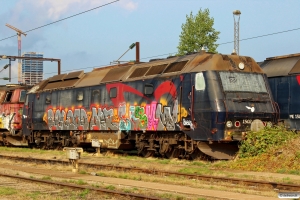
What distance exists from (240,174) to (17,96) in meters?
21.5

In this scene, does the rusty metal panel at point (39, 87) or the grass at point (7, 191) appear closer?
the grass at point (7, 191)

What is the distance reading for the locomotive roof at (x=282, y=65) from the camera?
2130 cm

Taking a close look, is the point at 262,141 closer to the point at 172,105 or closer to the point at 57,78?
the point at 172,105

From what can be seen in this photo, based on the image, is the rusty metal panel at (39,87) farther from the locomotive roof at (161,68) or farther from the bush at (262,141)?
the bush at (262,141)

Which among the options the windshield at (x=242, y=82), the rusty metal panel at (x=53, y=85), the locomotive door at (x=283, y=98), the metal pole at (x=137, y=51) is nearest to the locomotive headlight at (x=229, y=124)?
the windshield at (x=242, y=82)

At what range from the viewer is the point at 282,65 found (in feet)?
72.9

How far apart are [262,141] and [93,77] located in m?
10.9

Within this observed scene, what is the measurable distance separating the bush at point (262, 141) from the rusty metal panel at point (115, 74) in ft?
24.8

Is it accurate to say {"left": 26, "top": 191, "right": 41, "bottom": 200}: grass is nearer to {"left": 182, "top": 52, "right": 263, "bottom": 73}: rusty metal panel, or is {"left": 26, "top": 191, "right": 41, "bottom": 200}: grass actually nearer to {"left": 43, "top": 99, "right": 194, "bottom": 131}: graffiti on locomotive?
{"left": 43, "top": 99, "right": 194, "bottom": 131}: graffiti on locomotive

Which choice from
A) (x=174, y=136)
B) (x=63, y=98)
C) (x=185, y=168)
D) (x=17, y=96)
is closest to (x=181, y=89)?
(x=174, y=136)

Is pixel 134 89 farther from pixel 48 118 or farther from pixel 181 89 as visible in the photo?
pixel 48 118

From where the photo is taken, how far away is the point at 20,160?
73.1 feet

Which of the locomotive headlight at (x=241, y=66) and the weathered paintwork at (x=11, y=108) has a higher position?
the locomotive headlight at (x=241, y=66)

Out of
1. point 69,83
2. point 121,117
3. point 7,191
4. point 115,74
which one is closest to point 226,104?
point 121,117
